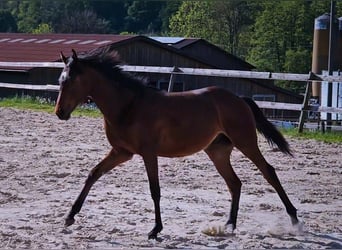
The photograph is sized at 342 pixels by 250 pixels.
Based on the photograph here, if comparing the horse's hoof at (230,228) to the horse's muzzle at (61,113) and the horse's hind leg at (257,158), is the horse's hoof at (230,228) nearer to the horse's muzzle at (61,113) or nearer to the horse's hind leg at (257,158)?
the horse's hind leg at (257,158)

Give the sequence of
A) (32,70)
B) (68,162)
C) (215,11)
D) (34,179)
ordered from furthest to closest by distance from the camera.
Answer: (215,11)
(32,70)
(68,162)
(34,179)

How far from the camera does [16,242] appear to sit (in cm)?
546

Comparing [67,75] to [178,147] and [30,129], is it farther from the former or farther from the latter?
[30,129]

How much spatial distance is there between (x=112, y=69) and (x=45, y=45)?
82.7 feet

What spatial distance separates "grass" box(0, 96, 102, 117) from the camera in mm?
16641

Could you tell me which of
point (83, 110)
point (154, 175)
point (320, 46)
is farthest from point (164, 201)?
point (320, 46)

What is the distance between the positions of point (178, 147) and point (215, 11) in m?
45.0

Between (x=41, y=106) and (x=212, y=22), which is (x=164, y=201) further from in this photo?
(x=212, y=22)

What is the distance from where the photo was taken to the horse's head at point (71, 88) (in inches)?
230

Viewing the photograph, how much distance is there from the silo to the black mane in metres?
28.9

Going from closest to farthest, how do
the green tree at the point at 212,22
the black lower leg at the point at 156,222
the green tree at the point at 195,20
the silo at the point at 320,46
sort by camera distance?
the black lower leg at the point at 156,222 < the silo at the point at 320,46 < the green tree at the point at 212,22 < the green tree at the point at 195,20

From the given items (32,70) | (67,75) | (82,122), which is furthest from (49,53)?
(67,75)

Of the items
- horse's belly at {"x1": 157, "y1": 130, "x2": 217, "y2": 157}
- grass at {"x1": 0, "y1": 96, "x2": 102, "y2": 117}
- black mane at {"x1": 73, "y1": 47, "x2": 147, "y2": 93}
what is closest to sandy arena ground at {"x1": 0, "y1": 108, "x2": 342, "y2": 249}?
horse's belly at {"x1": 157, "y1": 130, "x2": 217, "y2": 157}

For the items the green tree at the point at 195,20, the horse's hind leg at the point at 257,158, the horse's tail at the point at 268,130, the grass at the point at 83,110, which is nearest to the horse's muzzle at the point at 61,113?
the horse's hind leg at the point at 257,158
